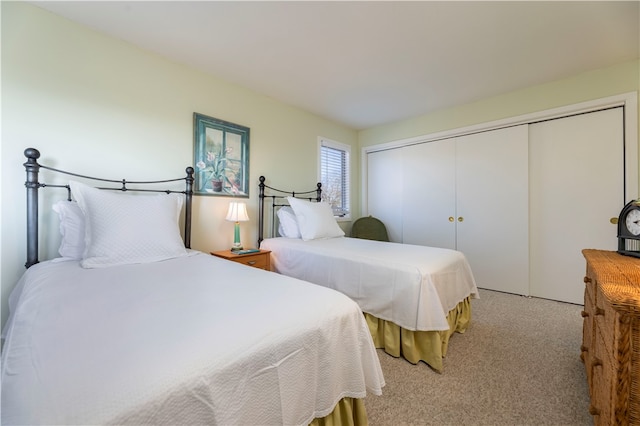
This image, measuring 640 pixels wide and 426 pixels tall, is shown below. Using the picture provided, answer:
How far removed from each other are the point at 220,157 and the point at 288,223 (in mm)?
1026

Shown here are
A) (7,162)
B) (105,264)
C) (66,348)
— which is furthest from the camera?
(7,162)

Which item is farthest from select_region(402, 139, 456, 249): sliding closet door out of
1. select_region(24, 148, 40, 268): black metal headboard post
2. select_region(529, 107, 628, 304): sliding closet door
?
select_region(24, 148, 40, 268): black metal headboard post

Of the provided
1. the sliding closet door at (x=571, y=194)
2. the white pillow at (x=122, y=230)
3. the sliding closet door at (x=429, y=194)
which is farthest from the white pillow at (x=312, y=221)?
the sliding closet door at (x=571, y=194)

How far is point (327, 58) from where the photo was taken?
2291mm

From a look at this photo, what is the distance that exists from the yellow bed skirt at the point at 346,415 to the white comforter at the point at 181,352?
2.8 inches

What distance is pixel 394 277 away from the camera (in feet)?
5.81

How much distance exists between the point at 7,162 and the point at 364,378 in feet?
8.11

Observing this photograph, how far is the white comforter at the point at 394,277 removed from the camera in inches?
64.5

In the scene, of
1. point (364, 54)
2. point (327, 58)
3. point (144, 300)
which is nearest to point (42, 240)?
point (144, 300)

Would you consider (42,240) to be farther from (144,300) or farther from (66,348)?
(66,348)

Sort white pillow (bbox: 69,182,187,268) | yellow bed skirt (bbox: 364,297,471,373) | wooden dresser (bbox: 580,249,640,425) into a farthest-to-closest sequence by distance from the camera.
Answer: yellow bed skirt (bbox: 364,297,471,373) < white pillow (bbox: 69,182,187,268) < wooden dresser (bbox: 580,249,640,425)

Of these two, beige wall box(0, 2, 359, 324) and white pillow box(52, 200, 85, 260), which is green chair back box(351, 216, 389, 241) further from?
white pillow box(52, 200, 85, 260)

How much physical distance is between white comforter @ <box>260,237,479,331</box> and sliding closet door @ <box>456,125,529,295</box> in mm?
1263

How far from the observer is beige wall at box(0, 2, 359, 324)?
1636 mm
